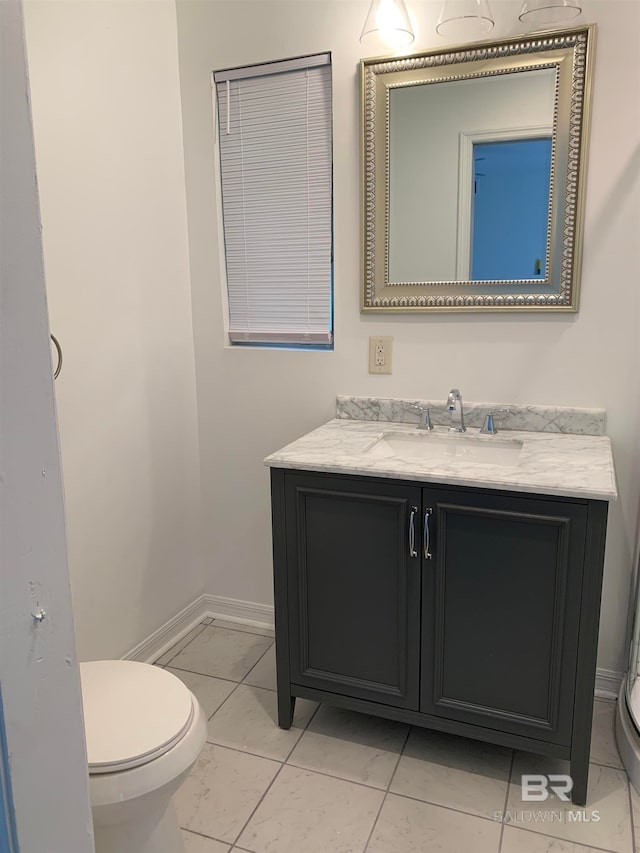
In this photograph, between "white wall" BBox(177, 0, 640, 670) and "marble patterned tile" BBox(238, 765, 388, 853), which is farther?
"white wall" BBox(177, 0, 640, 670)

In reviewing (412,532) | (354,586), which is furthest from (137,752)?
(412,532)

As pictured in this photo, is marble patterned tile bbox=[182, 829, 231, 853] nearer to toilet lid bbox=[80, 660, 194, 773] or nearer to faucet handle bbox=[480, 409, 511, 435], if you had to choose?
toilet lid bbox=[80, 660, 194, 773]

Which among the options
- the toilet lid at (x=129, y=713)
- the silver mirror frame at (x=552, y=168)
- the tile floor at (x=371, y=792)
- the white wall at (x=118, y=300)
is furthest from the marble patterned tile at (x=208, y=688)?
the silver mirror frame at (x=552, y=168)

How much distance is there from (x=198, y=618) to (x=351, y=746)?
38.2 inches

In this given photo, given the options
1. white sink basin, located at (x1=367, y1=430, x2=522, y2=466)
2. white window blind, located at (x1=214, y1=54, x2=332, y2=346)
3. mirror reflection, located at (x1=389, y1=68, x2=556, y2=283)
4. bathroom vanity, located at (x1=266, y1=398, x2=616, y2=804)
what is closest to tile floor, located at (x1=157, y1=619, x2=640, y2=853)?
bathroom vanity, located at (x1=266, y1=398, x2=616, y2=804)

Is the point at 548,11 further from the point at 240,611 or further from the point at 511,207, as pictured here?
the point at 240,611

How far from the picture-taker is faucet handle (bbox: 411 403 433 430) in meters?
2.25

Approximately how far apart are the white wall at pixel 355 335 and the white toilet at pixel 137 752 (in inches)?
43.1

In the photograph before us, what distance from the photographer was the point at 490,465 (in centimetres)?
187

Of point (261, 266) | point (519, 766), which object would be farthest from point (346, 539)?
point (261, 266)

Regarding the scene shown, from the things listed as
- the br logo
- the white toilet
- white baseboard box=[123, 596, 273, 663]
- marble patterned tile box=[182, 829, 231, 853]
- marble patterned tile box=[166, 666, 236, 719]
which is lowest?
marble patterned tile box=[182, 829, 231, 853]

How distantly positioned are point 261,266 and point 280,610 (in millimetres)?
1233

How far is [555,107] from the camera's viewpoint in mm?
1973

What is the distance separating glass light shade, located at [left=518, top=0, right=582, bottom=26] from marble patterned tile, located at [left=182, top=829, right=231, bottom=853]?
237 centimetres
